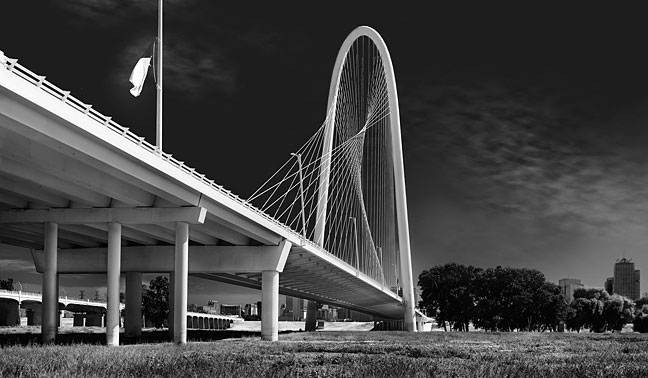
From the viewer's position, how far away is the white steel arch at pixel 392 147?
106m

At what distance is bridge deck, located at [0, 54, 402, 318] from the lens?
117ft

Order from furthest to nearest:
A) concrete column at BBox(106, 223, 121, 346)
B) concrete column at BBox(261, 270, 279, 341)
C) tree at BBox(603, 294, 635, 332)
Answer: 1. tree at BBox(603, 294, 635, 332)
2. concrete column at BBox(261, 270, 279, 341)
3. concrete column at BBox(106, 223, 121, 346)

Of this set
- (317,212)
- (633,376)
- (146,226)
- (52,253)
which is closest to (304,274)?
(317,212)

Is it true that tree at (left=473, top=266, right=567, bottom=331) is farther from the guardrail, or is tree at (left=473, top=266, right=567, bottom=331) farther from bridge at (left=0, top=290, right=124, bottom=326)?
the guardrail

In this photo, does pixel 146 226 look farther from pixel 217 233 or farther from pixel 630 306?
pixel 630 306

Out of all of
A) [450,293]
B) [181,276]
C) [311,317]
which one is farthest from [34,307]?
[181,276]

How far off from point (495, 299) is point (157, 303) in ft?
210

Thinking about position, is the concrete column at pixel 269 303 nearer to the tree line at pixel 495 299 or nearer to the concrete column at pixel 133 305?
the concrete column at pixel 133 305

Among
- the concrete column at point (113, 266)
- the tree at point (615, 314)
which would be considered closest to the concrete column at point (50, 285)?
the concrete column at point (113, 266)

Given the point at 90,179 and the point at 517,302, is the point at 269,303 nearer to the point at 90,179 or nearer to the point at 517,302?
the point at 90,179

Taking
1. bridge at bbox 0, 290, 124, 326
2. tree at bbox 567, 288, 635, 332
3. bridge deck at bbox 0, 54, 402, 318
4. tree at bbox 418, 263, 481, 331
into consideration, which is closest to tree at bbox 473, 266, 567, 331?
tree at bbox 418, 263, 481, 331

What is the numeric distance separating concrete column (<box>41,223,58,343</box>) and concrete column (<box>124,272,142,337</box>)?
60.1ft

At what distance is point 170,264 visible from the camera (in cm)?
6962

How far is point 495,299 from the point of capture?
456ft
